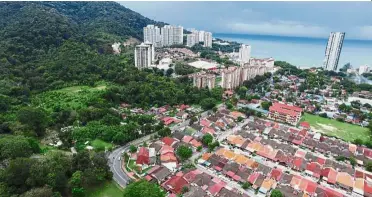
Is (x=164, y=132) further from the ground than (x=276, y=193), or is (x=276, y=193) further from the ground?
(x=164, y=132)

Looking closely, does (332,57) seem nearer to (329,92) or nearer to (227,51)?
(329,92)

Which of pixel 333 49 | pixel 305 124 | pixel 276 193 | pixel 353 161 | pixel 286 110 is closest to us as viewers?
pixel 276 193

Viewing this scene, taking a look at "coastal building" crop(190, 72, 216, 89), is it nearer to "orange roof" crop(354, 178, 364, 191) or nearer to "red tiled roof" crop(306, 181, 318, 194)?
"red tiled roof" crop(306, 181, 318, 194)

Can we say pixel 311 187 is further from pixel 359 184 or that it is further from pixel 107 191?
pixel 107 191

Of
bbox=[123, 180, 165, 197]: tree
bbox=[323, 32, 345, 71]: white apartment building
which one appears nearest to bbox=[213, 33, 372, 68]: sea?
bbox=[323, 32, 345, 71]: white apartment building

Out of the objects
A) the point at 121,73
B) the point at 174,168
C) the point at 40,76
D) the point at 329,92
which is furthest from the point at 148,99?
the point at 329,92

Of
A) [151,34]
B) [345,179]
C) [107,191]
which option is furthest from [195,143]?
[151,34]
